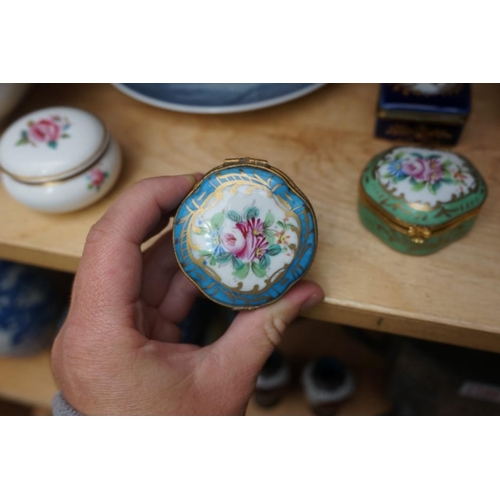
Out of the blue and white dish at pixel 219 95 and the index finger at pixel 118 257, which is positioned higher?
the blue and white dish at pixel 219 95

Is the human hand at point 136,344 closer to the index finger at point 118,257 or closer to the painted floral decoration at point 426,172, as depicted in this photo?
the index finger at point 118,257

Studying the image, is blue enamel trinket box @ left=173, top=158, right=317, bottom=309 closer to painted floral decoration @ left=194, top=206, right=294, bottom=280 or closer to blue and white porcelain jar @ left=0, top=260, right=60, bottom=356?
painted floral decoration @ left=194, top=206, right=294, bottom=280

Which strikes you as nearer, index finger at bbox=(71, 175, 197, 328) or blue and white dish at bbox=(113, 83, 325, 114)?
index finger at bbox=(71, 175, 197, 328)

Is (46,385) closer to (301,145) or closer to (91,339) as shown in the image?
(91,339)

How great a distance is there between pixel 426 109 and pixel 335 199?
6.6 inches

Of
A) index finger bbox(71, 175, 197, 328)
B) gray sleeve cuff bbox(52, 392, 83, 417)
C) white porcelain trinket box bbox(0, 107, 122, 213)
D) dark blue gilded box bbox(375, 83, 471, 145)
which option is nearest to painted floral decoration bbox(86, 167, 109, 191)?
white porcelain trinket box bbox(0, 107, 122, 213)

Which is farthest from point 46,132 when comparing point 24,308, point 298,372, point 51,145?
point 298,372

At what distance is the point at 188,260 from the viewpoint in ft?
1.53

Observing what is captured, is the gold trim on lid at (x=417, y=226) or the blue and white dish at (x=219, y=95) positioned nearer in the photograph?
the gold trim on lid at (x=417, y=226)

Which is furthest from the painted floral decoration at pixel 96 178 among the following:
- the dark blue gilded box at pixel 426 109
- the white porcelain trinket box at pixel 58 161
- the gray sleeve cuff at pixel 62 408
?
the dark blue gilded box at pixel 426 109

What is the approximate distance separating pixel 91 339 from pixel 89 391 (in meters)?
0.05

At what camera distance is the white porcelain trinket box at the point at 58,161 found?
0.57m

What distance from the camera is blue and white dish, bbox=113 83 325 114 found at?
0.66 m

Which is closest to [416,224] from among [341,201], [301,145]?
[341,201]
